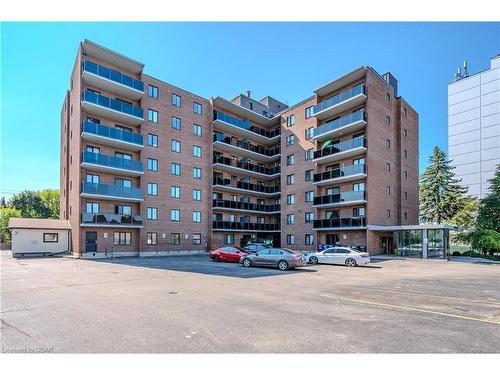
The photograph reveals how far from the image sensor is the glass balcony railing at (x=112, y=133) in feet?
95.0

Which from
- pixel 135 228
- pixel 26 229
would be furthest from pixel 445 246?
pixel 26 229

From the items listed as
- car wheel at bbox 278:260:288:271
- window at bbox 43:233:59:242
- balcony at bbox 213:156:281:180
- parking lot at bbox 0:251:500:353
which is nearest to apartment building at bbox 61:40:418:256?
balcony at bbox 213:156:281:180

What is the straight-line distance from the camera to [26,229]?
30.8 metres

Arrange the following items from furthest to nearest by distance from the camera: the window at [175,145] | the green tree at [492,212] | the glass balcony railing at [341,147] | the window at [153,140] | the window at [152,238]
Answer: the window at [175,145] < the window at [153,140] < the green tree at [492,212] < the window at [152,238] < the glass balcony railing at [341,147]

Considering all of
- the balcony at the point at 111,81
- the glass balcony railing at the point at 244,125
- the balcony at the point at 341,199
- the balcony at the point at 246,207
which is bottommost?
the balcony at the point at 246,207

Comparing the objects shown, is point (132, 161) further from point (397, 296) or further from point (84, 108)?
point (397, 296)

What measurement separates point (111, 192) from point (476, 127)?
63.9 m

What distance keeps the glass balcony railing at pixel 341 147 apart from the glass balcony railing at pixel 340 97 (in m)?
4.50

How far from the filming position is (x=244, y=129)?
41.9m

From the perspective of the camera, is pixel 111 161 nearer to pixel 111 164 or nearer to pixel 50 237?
pixel 111 164

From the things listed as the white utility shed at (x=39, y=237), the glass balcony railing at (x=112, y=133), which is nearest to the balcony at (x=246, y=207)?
the glass balcony railing at (x=112, y=133)

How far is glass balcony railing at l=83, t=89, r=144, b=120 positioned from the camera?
95.6 feet

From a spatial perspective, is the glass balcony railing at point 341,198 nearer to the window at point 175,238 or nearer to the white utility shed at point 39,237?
the window at point 175,238

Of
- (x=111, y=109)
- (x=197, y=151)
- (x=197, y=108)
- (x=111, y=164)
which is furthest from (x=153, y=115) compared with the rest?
(x=111, y=164)
